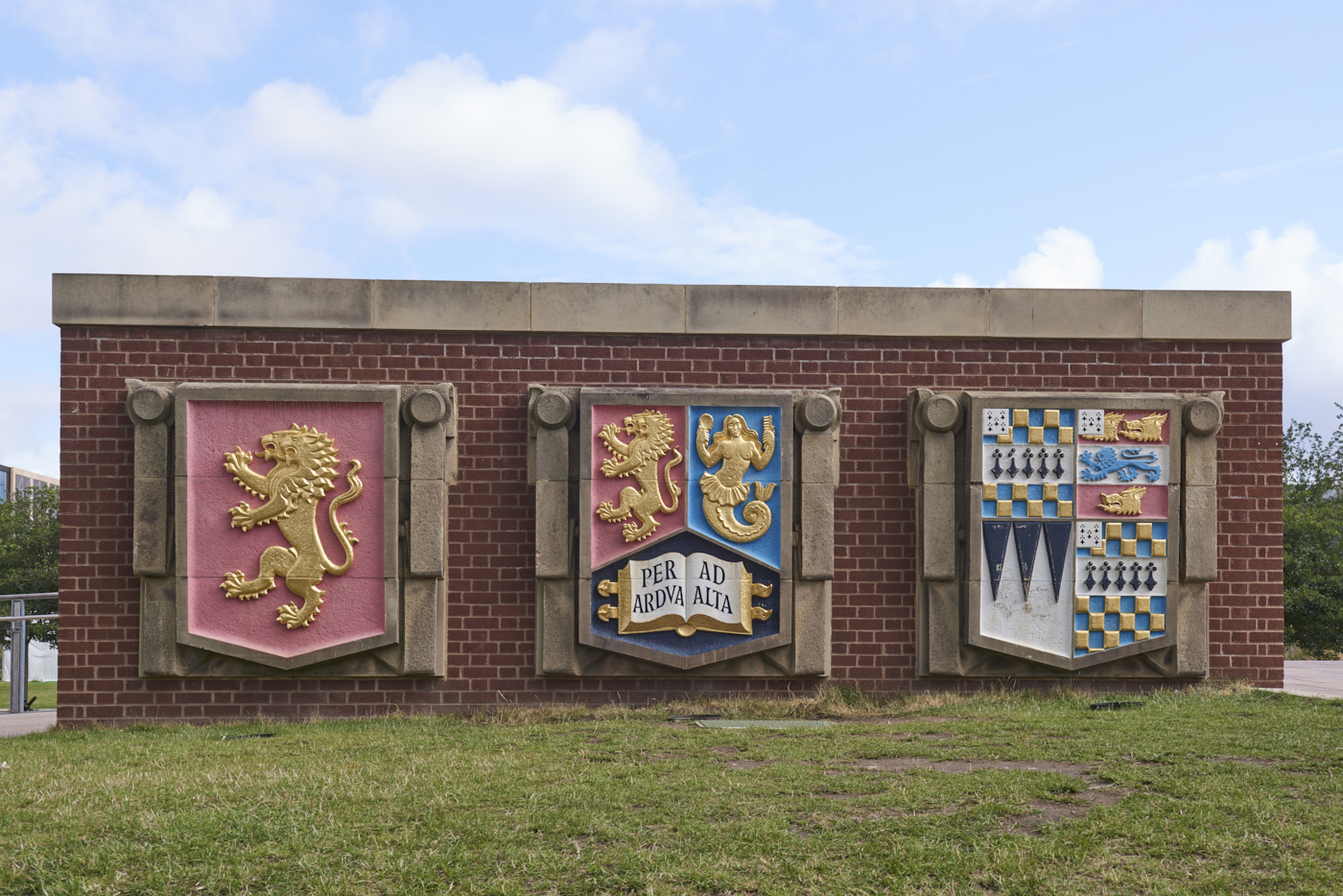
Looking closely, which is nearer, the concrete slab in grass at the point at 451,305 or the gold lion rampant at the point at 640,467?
the gold lion rampant at the point at 640,467

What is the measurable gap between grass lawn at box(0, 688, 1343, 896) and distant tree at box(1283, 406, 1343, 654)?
16188 millimetres

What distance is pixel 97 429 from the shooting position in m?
10.4

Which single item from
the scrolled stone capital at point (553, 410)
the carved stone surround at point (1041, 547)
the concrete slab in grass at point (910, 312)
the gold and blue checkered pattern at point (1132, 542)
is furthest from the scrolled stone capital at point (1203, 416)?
the scrolled stone capital at point (553, 410)

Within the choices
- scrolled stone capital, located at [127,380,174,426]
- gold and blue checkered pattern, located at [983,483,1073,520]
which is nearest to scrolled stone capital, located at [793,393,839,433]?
gold and blue checkered pattern, located at [983,483,1073,520]

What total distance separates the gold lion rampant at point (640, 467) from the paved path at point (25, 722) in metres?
5.77

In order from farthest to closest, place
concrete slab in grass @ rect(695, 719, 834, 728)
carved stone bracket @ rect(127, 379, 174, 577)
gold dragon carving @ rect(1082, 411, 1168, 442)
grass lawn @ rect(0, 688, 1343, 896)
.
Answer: gold dragon carving @ rect(1082, 411, 1168, 442) < carved stone bracket @ rect(127, 379, 174, 577) < concrete slab in grass @ rect(695, 719, 834, 728) < grass lawn @ rect(0, 688, 1343, 896)

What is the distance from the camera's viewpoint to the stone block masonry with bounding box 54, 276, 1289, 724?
10.4 metres

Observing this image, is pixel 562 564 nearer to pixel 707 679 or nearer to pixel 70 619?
pixel 707 679

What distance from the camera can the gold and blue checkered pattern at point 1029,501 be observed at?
10.6 metres

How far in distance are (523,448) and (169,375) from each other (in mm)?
3425

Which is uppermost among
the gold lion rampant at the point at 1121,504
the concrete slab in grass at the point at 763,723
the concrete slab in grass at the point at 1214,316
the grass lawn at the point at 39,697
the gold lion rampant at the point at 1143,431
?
the concrete slab in grass at the point at 1214,316

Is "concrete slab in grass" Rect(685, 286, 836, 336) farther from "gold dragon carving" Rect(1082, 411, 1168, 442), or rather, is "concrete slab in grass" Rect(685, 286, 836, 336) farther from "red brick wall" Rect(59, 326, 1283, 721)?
"gold dragon carving" Rect(1082, 411, 1168, 442)

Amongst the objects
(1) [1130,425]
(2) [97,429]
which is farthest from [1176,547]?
(2) [97,429]

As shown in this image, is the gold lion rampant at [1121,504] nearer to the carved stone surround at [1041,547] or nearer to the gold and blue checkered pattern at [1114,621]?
the carved stone surround at [1041,547]
